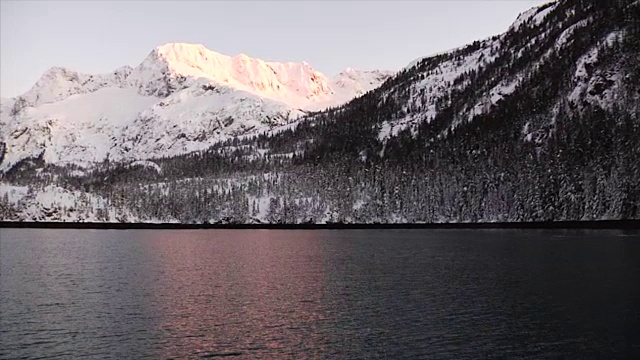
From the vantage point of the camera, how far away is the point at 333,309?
2216 inches

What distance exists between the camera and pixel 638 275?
70.8 meters

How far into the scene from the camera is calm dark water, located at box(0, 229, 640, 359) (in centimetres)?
4156

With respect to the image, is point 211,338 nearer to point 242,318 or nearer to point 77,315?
point 242,318

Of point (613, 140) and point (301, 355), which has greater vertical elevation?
point (613, 140)

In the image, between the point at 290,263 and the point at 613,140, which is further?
the point at 613,140

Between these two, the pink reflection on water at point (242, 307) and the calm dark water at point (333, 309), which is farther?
the pink reflection on water at point (242, 307)

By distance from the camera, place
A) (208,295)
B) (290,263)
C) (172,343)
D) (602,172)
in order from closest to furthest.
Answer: (172,343) → (208,295) → (290,263) → (602,172)

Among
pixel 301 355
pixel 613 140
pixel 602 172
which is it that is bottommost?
pixel 301 355

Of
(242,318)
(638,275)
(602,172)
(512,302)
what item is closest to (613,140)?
(602,172)

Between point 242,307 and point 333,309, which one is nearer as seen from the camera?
point 333,309

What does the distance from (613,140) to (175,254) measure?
5763 inches

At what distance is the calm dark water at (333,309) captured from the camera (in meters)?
41.6

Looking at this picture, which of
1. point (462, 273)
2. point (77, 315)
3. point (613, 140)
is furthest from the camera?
point (613, 140)

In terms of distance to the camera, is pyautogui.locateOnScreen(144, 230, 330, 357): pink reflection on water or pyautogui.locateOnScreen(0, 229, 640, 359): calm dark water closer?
pyautogui.locateOnScreen(0, 229, 640, 359): calm dark water
